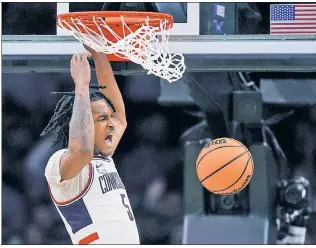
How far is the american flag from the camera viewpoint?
4828 millimetres

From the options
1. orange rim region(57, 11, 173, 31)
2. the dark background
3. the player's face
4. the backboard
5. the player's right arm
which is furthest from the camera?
the dark background

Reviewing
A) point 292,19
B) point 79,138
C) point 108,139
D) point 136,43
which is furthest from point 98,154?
point 292,19

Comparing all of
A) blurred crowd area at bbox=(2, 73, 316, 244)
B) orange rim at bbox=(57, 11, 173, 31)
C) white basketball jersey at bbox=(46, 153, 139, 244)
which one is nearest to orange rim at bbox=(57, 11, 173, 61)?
orange rim at bbox=(57, 11, 173, 31)

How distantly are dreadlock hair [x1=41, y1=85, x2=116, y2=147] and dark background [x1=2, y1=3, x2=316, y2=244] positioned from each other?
0.39ft

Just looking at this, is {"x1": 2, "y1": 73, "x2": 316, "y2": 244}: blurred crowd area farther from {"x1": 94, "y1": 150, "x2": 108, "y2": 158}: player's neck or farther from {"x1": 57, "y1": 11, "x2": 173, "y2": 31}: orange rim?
{"x1": 57, "y1": 11, "x2": 173, "y2": 31}: orange rim

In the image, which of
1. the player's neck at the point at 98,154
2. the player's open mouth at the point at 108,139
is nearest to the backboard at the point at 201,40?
the player's open mouth at the point at 108,139

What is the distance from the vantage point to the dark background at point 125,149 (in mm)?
4957

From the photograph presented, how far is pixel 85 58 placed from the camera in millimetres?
4715

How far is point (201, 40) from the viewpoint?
4762 mm

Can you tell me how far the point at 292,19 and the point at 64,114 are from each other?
58.7 inches

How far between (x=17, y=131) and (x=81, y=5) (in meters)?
0.90

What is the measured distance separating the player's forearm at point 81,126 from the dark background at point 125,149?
0.54 metres

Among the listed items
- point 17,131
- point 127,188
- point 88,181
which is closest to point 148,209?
point 127,188

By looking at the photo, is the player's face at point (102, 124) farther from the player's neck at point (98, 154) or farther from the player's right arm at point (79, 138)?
the player's right arm at point (79, 138)
